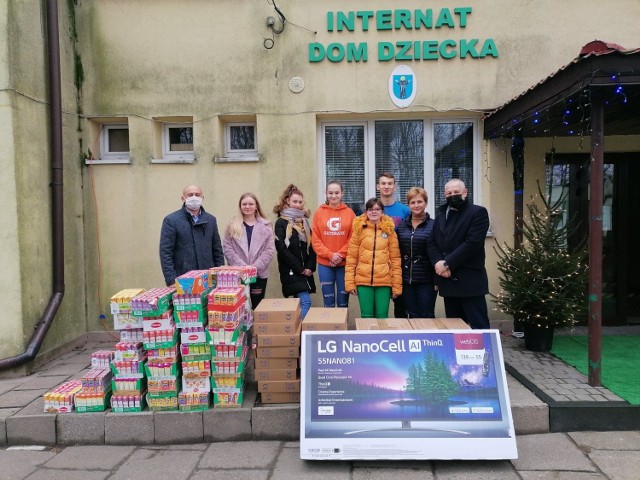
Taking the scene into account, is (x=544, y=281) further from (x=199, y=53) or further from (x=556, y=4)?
(x=199, y=53)

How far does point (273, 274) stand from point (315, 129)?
2.04m

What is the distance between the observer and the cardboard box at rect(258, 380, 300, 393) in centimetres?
384

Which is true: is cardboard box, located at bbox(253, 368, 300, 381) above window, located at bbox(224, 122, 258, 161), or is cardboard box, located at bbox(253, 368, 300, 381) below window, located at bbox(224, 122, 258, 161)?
below

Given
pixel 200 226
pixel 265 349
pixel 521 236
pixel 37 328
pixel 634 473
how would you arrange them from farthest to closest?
pixel 521 236 < pixel 37 328 < pixel 200 226 < pixel 265 349 < pixel 634 473

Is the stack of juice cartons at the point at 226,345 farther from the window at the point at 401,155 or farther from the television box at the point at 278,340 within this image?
the window at the point at 401,155

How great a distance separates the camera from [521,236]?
19.4ft

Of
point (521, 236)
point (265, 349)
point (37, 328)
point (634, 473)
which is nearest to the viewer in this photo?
point (634, 473)

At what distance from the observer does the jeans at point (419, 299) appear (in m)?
4.71

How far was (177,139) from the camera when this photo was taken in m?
6.50

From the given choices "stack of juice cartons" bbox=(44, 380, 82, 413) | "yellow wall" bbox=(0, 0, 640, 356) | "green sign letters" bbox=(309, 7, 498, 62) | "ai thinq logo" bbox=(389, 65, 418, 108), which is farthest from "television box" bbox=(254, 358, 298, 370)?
"green sign letters" bbox=(309, 7, 498, 62)

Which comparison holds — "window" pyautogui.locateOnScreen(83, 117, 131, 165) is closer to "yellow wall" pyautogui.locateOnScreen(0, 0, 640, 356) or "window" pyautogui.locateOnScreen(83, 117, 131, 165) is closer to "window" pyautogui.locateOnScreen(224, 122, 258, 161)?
"yellow wall" pyautogui.locateOnScreen(0, 0, 640, 356)

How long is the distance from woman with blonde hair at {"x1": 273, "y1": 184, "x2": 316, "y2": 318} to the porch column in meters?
2.82

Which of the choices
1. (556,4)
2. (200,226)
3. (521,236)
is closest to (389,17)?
(556,4)

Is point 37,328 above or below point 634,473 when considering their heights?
above
